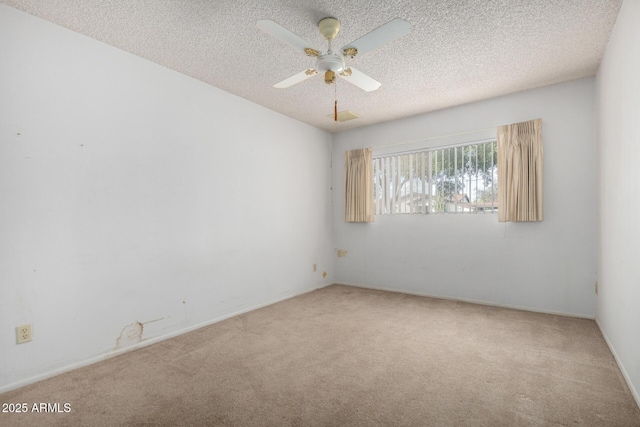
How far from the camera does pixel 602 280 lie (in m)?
2.84

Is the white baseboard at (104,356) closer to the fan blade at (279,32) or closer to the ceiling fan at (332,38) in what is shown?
the ceiling fan at (332,38)

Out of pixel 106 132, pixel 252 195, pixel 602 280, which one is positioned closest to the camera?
pixel 106 132

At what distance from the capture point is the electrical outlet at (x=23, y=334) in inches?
80.5

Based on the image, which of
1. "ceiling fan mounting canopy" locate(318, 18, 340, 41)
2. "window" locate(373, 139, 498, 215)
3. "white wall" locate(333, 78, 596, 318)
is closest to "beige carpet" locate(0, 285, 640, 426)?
"white wall" locate(333, 78, 596, 318)

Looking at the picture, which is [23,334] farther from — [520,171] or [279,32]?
[520,171]

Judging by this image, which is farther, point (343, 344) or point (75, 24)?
point (343, 344)

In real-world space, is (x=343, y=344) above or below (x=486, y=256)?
below

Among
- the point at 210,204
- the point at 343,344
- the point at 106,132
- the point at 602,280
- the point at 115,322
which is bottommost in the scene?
the point at 343,344

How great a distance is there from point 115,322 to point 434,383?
8.18 ft

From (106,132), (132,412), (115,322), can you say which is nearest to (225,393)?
(132,412)

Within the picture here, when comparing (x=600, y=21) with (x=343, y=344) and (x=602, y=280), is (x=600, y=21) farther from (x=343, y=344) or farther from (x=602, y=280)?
(x=343, y=344)

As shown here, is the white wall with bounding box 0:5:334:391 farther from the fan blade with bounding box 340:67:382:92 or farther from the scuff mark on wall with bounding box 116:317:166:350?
the fan blade with bounding box 340:67:382:92

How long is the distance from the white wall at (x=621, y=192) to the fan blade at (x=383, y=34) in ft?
4.34

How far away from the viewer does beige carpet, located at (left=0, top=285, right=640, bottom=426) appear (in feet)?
5.48
